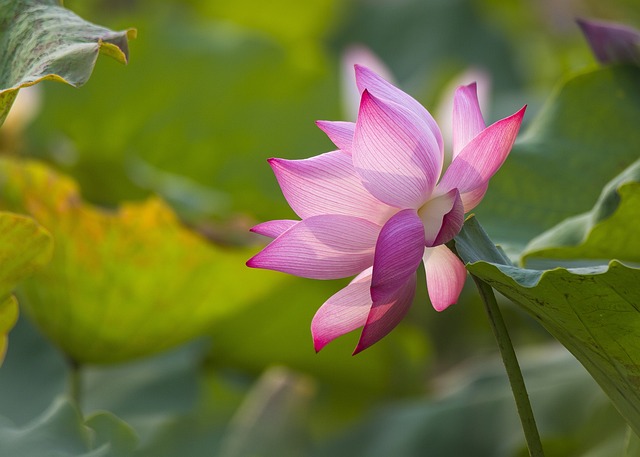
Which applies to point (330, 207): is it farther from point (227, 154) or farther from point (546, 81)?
point (546, 81)

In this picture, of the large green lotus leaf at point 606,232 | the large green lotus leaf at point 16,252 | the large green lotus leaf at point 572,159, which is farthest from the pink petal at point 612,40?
the large green lotus leaf at point 16,252

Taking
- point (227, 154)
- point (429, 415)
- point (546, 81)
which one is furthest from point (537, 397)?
point (546, 81)

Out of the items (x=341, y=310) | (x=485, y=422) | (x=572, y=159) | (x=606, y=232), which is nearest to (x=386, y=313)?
(x=341, y=310)

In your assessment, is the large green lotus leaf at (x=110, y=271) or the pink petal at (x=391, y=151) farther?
the large green lotus leaf at (x=110, y=271)

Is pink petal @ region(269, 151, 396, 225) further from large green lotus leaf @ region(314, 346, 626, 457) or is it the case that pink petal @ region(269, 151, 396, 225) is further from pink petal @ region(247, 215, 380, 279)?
large green lotus leaf @ region(314, 346, 626, 457)


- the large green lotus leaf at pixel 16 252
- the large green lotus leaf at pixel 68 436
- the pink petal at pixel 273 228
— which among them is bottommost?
the large green lotus leaf at pixel 68 436

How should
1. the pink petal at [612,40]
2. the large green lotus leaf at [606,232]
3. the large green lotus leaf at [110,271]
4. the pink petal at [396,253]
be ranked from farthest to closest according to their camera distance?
the large green lotus leaf at [110,271]
the pink petal at [612,40]
the large green lotus leaf at [606,232]
the pink petal at [396,253]

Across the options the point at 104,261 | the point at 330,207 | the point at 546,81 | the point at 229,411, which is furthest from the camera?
the point at 546,81

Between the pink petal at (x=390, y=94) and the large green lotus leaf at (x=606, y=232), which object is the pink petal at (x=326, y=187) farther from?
the large green lotus leaf at (x=606, y=232)
